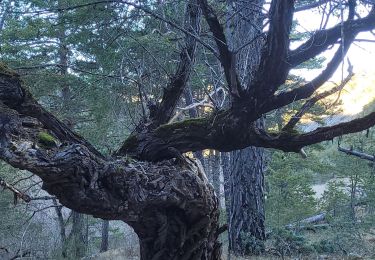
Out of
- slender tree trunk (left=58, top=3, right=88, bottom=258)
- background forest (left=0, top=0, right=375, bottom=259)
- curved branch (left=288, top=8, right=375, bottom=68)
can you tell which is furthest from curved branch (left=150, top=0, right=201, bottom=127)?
slender tree trunk (left=58, top=3, right=88, bottom=258)

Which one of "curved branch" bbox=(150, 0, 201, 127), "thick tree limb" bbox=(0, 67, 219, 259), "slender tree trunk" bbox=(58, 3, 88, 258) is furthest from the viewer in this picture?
"slender tree trunk" bbox=(58, 3, 88, 258)

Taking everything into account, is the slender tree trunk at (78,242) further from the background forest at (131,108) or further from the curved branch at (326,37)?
the curved branch at (326,37)

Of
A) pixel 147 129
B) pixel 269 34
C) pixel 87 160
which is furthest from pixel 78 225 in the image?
pixel 269 34

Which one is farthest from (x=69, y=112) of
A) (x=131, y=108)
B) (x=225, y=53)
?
(x=225, y=53)

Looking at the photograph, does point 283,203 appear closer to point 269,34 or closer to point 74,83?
point 74,83

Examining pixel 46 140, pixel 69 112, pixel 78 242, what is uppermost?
pixel 69 112

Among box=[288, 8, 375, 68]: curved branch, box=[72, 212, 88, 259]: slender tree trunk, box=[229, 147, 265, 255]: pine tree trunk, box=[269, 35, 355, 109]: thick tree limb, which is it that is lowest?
box=[72, 212, 88, 259]: slender tree trunk

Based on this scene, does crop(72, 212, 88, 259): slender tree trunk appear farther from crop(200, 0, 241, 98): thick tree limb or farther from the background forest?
crop(200, 0, 241, 98): thick tree limb

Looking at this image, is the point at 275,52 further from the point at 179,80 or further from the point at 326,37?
the point at 179,80

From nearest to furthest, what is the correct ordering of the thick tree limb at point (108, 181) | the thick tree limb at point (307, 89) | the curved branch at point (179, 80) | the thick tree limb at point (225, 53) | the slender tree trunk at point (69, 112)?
the thick tree limb at point (108, 181)
the thick tree limb at point (225, 53)
the thick tree limb at point (307, 89)
the curved branch at point (179, 80)
the slender tree trunk at point (69, 112)

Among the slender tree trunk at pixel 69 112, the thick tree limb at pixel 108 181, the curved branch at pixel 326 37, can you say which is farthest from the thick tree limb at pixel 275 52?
the slender tree trunk at pixel 69 112

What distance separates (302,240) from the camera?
8.42 m

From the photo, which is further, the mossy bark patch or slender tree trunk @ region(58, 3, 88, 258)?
slender tree trunk @ region(58, 3, 88, 258)

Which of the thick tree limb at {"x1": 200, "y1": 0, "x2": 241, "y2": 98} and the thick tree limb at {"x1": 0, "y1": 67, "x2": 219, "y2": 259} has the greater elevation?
the thick tree limb at {"x1": 200, "y1": 0, "x2": 241, "y2": 98}
